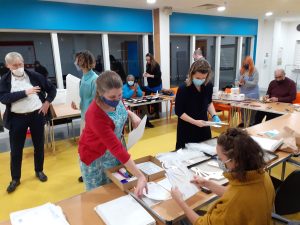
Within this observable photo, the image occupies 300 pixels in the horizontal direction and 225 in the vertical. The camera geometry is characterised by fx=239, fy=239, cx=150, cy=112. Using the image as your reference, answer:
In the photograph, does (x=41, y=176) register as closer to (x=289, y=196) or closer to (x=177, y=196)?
(x=177, y=196)

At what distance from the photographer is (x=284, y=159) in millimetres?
1876

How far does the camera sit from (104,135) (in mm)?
1314

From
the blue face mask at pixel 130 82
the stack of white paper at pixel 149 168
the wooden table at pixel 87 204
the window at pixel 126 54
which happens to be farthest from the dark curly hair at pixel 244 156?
the window at pixel 126 54

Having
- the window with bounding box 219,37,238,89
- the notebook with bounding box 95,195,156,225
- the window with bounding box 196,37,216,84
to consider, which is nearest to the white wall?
the window with bounding box 219,37,238,89

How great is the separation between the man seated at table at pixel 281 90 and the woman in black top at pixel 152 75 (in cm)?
230

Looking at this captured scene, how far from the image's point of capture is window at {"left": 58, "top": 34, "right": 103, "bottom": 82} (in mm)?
5254

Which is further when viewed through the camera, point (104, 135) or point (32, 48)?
point (32, 48)

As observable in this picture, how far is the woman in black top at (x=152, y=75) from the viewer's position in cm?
538

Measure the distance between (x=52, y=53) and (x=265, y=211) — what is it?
4.98 meters

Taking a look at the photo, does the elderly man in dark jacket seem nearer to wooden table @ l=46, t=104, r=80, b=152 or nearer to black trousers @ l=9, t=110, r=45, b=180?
black trousers @ l=9, t=110, r=45, b=180

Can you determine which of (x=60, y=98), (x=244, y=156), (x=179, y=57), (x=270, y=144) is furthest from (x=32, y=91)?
(x=179, y=57)

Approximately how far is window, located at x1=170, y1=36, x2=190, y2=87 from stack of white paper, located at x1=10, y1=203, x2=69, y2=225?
19.6 ft

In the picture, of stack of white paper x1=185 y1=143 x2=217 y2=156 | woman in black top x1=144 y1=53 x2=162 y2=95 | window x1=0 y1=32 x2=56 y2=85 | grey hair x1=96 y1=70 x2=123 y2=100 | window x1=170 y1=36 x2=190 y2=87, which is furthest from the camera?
window x1=170 y1=36 x2=190 y2=87

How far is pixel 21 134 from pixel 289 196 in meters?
2.67
